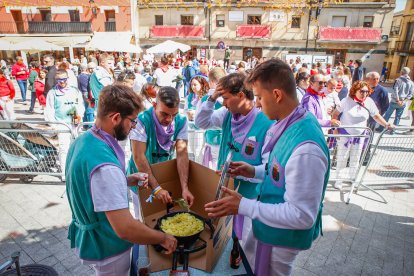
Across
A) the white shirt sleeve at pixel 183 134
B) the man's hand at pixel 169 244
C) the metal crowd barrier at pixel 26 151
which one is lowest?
the metal crowd barrier at pixel 26 151

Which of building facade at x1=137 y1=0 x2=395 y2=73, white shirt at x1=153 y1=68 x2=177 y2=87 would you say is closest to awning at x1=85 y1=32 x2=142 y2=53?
white shirt at x1=153 y1=68 x2=177 y2=87

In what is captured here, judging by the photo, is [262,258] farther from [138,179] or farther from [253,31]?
[253,31]

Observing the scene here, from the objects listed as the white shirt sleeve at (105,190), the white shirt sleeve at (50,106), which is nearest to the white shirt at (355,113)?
the white shirt sleeve at (105,190)

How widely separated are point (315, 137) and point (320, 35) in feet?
104

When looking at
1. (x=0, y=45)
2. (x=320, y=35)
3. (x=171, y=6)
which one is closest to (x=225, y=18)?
(x=171, y=6)

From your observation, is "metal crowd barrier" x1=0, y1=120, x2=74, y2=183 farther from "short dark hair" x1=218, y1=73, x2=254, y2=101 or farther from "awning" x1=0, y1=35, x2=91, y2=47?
"awning" x1=0, y1=35, x2=91, y2=47

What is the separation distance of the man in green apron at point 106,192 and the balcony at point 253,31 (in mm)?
30466

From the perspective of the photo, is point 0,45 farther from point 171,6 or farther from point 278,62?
point 278,62

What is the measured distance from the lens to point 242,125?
280 centimetres

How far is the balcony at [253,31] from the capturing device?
29.5 metres

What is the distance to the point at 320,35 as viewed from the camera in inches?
1139

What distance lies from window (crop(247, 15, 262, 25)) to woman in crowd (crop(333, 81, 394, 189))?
27.5 m

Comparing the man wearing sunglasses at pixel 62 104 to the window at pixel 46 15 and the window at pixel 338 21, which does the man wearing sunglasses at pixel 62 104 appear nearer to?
the window at pixel 46 15

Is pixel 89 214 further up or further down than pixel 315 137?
further down
